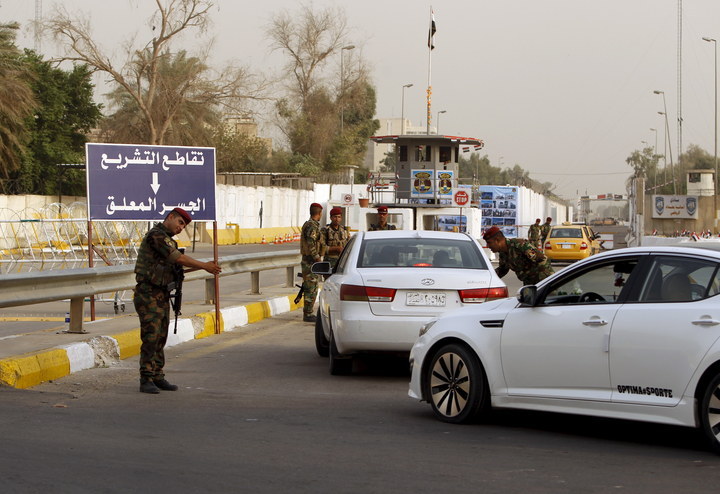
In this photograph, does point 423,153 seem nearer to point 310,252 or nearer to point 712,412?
point 310,252

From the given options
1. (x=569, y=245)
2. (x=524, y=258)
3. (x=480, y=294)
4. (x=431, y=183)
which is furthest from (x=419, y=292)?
(x=431, y=183)

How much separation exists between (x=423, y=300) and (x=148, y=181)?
5.61 m

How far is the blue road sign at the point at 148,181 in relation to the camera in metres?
14.0

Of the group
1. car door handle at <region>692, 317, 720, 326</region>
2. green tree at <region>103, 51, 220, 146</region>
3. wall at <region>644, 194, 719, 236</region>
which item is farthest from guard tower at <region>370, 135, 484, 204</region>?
wall at <region>644, 194, 719, 236</region>

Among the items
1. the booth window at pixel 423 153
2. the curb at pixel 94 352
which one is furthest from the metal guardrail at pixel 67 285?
the booth window at pixel 423 153

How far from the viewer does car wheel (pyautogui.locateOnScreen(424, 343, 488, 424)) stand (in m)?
7.86

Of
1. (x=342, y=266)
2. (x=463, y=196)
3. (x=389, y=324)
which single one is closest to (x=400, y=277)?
(x=389, y=324)

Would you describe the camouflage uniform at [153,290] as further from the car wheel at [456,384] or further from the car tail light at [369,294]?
the car wheel at [456,384]

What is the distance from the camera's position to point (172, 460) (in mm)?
6367

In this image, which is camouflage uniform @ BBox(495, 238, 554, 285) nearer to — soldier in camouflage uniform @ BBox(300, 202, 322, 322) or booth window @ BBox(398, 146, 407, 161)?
soldier in camouflage uniform @ BBox(300, 202, 322, 322)

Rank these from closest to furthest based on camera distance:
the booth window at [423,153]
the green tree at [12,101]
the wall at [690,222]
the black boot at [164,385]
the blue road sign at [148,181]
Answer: the black boot at [164,385] < the blue road sign at [148,181] < the booth window at [423,153] < the green tree at [12,101] < the wall at [690,222]

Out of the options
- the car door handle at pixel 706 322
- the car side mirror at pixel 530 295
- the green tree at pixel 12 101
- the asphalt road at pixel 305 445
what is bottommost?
the asphalt road at pixel 305 445

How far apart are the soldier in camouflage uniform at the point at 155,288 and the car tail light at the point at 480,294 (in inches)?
98.7

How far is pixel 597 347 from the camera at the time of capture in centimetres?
718
